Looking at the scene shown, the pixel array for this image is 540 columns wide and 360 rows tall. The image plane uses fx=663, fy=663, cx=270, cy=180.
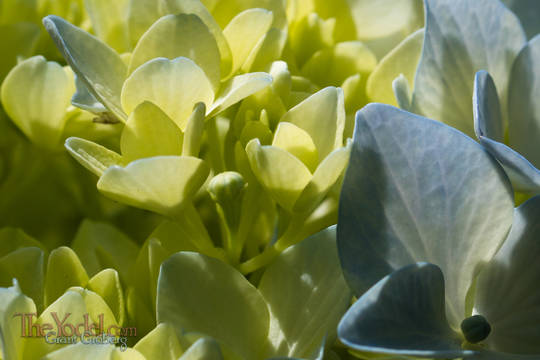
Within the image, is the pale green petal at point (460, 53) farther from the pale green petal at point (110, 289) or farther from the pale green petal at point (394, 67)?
the pale green petal at point (110, 289)

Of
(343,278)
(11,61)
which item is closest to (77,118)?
(11,61)

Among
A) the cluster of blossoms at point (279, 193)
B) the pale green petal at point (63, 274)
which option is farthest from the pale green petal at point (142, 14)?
the pale green petal at point (63, 274)

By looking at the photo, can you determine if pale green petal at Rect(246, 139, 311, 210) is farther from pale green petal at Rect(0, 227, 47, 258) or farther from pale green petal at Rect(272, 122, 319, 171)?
pale green petal at Rect(0, 227, 47, 258)

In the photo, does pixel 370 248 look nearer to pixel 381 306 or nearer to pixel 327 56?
pixel 381 306

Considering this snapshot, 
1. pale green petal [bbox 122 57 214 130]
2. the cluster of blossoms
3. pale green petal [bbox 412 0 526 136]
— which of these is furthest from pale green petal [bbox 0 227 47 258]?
pale green petal [bbox 412 0 526 136]

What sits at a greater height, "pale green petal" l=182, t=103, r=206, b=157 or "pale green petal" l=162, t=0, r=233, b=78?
"pale green petal" l=162, t=0, r=233, b=78

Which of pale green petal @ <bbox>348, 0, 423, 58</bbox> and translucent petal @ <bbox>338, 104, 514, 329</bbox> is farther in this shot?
pale green petal @ <bbox>348, 0, 423, 58</bbox>

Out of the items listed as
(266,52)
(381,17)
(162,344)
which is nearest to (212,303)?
Answer: (162,344)
